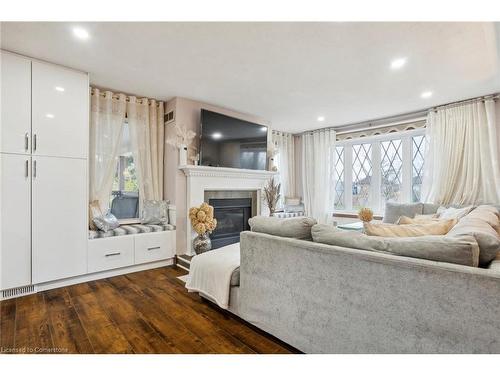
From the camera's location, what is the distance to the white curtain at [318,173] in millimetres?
5270

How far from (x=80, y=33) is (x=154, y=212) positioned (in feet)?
7.40

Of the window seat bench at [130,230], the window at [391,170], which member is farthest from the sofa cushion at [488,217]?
the window seat bench at [130,230]

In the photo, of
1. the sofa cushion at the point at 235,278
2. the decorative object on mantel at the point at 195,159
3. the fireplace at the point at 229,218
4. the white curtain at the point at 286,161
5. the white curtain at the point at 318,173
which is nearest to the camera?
the sofa cushion at the point at 235,278

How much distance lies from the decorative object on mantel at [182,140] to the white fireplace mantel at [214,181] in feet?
0.57

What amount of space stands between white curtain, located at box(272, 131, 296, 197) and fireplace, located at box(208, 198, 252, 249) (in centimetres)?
143

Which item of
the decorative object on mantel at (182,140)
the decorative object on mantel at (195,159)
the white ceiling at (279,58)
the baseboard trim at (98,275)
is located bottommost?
the baseboard trim at (98,275)

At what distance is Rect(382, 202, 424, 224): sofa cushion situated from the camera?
3765 mm

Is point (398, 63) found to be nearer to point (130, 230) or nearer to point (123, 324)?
point (123, 324)

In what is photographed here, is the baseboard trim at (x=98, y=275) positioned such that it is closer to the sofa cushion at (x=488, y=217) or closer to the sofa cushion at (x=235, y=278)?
the sofa cushion at (x=235, y=278)

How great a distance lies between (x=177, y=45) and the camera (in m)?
2.27

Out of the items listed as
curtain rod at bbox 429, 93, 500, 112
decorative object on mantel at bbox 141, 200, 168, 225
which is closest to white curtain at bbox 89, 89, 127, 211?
decorative object on mantel at bbox 141, 200, 168, 225
